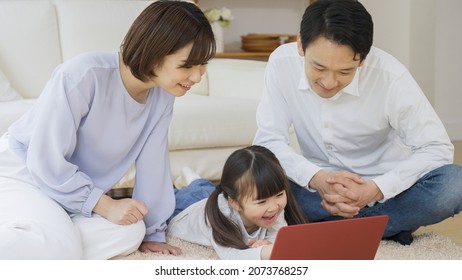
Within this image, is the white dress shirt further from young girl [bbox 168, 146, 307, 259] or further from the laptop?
the laptop

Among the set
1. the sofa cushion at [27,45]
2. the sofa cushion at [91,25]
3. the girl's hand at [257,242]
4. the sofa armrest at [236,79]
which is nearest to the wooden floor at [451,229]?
the girl's hand at [257,242]

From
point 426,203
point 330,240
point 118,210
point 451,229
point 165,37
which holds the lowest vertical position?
point 451,229

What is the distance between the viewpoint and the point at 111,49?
305 centimetres

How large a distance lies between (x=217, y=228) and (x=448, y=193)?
585 mm

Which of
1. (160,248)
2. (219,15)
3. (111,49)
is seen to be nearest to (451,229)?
(160,248)

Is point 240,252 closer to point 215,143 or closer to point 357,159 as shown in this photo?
point 357,159

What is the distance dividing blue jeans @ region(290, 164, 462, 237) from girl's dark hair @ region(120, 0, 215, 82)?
0.66 m

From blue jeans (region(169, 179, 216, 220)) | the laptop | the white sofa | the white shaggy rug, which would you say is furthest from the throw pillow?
the laptop

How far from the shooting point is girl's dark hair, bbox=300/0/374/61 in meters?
1.58

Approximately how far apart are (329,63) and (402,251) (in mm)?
552

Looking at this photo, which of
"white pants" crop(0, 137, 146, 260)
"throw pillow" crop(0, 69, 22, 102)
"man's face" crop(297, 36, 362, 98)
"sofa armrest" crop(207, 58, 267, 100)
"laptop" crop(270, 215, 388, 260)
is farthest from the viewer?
"sofa armrest" crop(207, 58, 267, 100)

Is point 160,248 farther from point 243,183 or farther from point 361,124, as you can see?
point 361,124

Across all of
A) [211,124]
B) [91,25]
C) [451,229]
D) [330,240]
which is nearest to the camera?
[330,240]

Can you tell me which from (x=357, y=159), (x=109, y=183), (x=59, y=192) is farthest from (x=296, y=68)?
(x=59, y=192)
